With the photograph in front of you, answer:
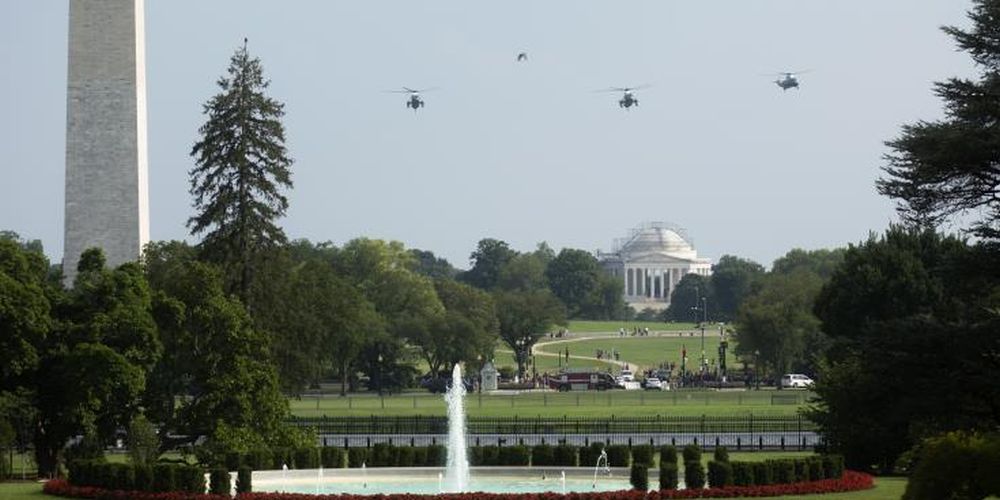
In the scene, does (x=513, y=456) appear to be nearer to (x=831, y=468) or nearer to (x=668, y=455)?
(x=668, y=455)

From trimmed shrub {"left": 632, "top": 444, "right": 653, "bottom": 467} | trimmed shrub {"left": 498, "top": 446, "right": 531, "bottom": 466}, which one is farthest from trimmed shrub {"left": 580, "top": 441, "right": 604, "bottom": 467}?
trimmed shrub {"left": 632, "top": 444, "right": 653, "bottom": 467}

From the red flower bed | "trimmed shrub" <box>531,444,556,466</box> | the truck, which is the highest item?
the truck

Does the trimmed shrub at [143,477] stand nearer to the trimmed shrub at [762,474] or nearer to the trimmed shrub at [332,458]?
the trimmed shrub at [332,458]

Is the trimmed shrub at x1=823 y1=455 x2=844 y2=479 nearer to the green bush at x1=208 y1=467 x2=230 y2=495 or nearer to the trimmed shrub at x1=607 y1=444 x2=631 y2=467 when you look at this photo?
the trimmed shrub at x1=607 y1=444 x2=631 y2=467

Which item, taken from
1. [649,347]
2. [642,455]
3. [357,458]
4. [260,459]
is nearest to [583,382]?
[649,347]

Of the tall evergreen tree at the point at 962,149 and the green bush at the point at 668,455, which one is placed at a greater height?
the tall evergreen tree at the point at 962,149

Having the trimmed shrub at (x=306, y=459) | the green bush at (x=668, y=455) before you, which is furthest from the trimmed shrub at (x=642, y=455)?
the trimmed shrub at (x=306, y=459)
